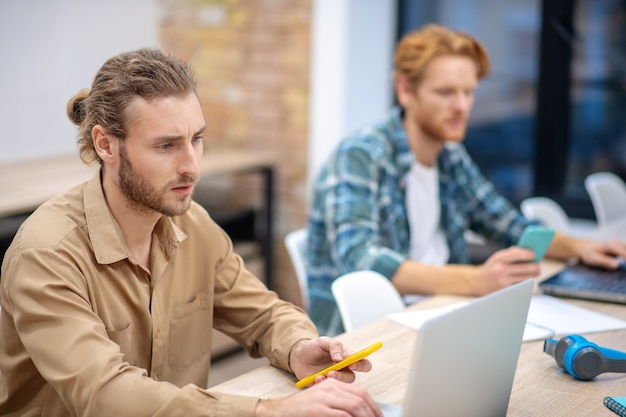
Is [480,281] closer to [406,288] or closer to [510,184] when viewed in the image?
[406,288]

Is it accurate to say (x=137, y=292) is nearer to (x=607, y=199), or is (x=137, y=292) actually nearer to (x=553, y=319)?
(x=553, y=319)

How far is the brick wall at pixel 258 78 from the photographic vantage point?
4.25 m

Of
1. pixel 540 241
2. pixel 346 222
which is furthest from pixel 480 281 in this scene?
pixel 346 222

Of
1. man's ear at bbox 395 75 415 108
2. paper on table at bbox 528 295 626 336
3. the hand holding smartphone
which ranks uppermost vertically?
man's ear at bbox 395 75 415 108

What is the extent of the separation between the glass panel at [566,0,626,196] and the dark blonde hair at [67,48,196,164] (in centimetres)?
290

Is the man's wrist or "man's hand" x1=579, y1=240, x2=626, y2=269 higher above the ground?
the man's wrist

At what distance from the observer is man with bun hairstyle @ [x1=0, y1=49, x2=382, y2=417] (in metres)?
1.41

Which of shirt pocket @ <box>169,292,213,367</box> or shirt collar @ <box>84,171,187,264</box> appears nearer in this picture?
shirt collar @ <box>84,171,187,264</box>

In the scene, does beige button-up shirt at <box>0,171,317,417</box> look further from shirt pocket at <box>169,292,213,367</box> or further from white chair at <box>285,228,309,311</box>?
white chair at <box>285,228,309,311</box>

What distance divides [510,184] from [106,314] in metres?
3.13

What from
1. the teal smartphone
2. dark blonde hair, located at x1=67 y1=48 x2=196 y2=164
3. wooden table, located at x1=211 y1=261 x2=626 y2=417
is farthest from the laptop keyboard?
dark blonde hair, located at x1=67 y1=48 x2=196 y2=164

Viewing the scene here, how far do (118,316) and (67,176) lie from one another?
6.86 ft

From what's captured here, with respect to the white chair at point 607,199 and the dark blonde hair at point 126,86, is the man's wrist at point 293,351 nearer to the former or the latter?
the dark blonde hair at point 126,86

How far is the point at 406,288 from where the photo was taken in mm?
2465
